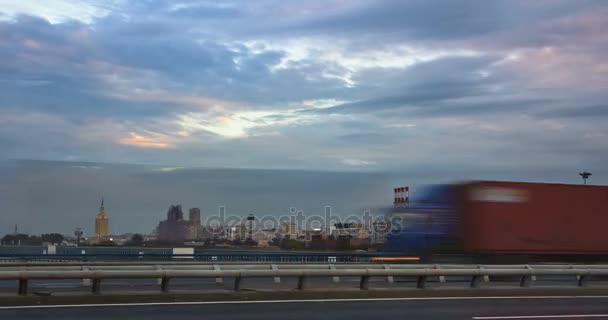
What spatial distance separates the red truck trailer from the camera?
25.2 metres

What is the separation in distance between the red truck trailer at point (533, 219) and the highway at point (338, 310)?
32.6 ft

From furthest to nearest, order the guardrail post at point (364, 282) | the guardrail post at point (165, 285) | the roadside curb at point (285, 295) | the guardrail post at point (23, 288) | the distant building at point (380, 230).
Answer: the distant building at point (380, 230), the guardrail post at point (364, 282), the guardrail post at point (165, 285), the guardrail post at point (23, 288), the roadside curb at point (285, 295)

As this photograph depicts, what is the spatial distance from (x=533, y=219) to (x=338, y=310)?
15.5m

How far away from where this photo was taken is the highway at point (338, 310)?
11.8m

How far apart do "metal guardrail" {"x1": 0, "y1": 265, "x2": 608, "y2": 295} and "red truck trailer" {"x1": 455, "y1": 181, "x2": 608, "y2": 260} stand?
5891 millimetres

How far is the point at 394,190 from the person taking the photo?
27.9 metres

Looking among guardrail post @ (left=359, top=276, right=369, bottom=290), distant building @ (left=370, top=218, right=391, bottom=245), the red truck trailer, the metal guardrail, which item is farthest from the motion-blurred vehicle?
guardrail post @ (left=359, top=276, right=369, bottom=290)

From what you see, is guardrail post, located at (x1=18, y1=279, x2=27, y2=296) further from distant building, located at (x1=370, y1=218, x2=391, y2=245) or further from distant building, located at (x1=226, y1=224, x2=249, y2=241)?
distant building, located at (x1=226, y1=224, x2=249, y2=241)

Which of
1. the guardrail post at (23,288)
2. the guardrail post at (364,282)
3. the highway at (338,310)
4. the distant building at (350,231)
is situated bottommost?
the highway at (338,310)

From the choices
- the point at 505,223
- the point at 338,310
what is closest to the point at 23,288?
the point at 338,310

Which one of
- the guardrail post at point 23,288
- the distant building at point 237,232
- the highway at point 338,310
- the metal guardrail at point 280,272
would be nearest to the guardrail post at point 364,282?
the metal guardrail at point 280,272

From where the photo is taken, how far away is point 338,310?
42.6 ft

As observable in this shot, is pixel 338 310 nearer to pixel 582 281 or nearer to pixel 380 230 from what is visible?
pixel 582 281

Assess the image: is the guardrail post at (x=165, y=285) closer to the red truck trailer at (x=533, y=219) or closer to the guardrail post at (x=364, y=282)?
the guardrail post at (x=364, y=282)
